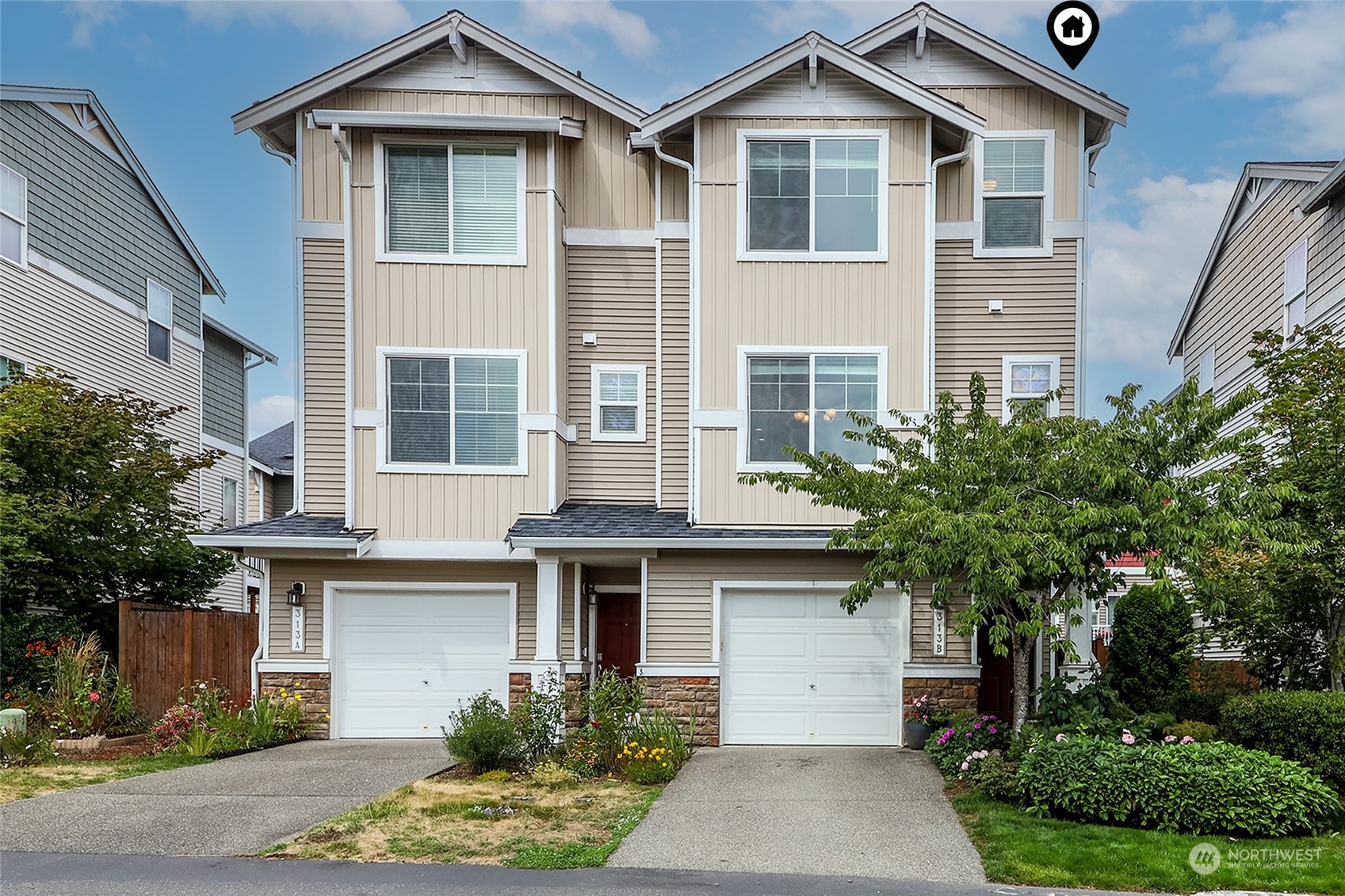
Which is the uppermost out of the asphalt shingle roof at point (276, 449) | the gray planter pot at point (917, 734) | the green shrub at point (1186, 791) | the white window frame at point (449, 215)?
the white window frame at point (449, 215)

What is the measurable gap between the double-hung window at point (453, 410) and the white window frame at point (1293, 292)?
11.6m

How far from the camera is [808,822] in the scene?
10320 millimetres

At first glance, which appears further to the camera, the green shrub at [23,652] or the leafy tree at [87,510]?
the leafy tree at [87,510]

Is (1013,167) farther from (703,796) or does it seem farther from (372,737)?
(372,737)

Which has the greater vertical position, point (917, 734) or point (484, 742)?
point (484, 742)

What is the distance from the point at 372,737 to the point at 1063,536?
939cm

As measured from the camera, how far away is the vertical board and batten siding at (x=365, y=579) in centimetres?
1587

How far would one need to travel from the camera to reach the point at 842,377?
1545 cm

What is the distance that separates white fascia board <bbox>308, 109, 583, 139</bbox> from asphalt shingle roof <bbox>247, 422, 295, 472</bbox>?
51.2ft

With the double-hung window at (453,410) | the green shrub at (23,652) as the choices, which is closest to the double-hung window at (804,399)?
the double-hung window at (453,410)

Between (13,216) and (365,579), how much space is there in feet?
27.9

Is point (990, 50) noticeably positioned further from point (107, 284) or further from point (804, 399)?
point (107, 284)

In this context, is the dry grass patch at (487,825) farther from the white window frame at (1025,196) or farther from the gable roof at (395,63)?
the gable roof at (395,63)

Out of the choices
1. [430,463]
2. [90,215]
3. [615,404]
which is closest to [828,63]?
[615,404]
